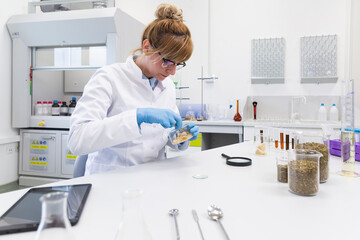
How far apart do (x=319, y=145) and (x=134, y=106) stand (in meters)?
0.86

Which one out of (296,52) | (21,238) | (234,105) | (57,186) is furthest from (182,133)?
(296,52)

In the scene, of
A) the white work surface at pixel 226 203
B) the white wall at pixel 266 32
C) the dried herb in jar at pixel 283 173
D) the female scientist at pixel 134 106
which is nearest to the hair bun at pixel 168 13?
the female scientist at pixel 134 106

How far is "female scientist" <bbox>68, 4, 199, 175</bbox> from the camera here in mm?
1103

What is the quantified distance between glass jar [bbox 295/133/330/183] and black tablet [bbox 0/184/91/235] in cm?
81

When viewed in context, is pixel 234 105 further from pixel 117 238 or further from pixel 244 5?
pixel 117 238

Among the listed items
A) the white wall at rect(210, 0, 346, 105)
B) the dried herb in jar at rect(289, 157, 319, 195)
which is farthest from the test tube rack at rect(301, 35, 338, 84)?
the dried herb in jar at rect(289, 157, 319, 195)

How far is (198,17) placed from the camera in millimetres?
3633

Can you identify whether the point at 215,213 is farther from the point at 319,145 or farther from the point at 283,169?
the point at 319,145

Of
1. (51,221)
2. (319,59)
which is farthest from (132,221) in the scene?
(319,59)

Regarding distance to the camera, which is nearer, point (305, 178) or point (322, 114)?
point (305, 178)

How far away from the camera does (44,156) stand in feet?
10.4

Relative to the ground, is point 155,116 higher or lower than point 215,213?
higher

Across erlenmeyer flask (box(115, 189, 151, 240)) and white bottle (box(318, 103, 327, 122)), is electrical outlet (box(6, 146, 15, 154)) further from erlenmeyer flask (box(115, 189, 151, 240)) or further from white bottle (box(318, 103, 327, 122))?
white bottle (box(318, 103, 327, 122))

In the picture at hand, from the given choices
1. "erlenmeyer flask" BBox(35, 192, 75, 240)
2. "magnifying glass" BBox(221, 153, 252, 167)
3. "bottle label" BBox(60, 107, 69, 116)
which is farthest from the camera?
"bottle label" BBox(60, 107, 69, 116)
